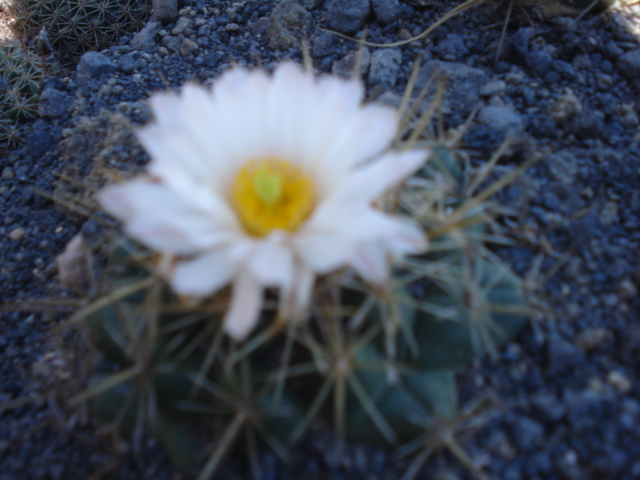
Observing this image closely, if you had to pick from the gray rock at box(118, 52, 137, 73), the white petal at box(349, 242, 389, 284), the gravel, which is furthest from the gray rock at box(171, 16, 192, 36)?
the white petal at box(349, 242, 389, 284)

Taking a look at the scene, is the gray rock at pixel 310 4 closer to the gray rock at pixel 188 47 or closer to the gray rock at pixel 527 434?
the gray rock at pixel 188 47

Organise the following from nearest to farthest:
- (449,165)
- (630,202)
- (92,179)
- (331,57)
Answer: (449,165) → (630,202) → (92,179) → (331,57)

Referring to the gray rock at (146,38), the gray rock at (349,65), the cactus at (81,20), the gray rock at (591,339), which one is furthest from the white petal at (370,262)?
the cactus at (81,20)

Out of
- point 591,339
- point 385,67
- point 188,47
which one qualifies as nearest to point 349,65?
point 385,67

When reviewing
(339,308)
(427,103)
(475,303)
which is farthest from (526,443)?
(427,103)

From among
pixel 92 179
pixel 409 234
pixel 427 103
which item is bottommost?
pixel 92 179

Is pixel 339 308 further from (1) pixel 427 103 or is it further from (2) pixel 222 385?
(1) pixel 427 103

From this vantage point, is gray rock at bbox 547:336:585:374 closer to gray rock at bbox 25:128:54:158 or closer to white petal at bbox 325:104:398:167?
white petal at bbox 325:104:398:167

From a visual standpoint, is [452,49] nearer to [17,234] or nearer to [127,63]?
[127,63]
